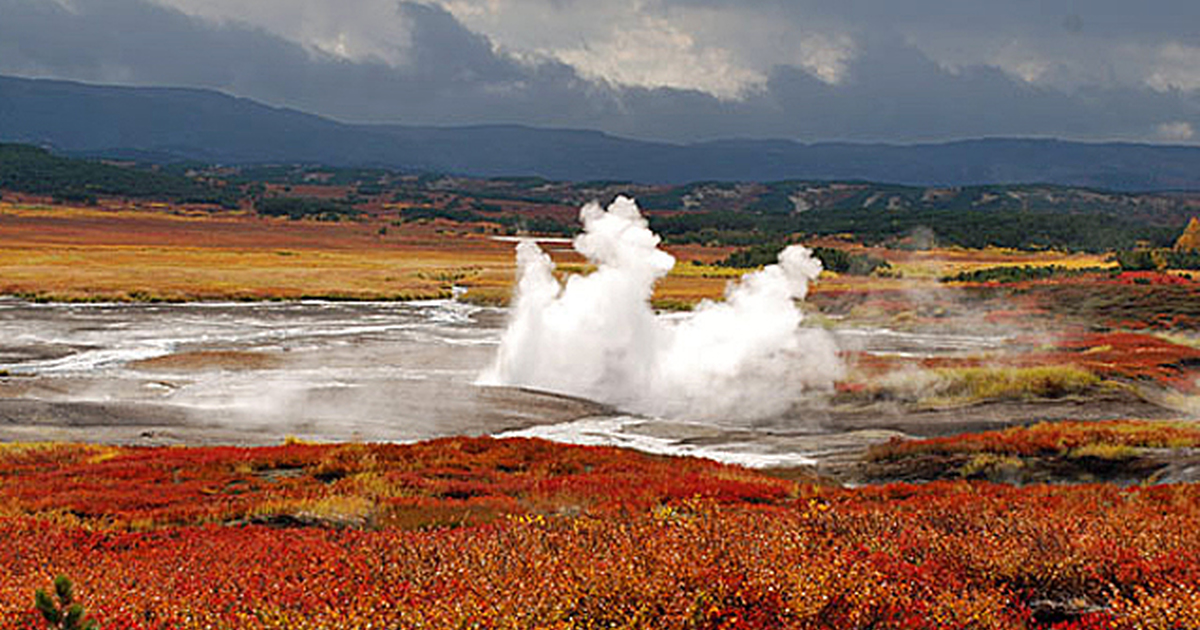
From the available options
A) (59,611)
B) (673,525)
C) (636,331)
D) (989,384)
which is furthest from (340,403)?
(59,611)

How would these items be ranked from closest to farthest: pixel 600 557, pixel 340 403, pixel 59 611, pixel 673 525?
pixel 59 611
pixel 600 557
pixel 673 525
pixel 340 403

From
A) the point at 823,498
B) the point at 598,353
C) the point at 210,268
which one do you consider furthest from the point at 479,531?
the point at 210,268

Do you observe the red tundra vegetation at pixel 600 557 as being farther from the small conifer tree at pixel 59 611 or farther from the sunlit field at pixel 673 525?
the small conifer tree at pixel 59 611

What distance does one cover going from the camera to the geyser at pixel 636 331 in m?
43.8

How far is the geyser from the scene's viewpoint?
43.8m

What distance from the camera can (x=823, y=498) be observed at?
16766mm

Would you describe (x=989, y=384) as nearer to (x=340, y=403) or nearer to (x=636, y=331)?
(x=636, y=331)

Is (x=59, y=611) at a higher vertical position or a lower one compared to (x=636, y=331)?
higher

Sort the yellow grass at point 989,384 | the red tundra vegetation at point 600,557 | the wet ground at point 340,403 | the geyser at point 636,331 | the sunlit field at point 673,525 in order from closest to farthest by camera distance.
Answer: the red tundra vegetation at point 600,557 → the sunlit field at point 673,525 → the wet ground at point 340,403 → the yellow grass at point 989,384 → the geyser at point 636,331

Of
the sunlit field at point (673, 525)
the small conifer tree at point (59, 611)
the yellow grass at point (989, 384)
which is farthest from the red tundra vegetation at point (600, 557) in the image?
the yellow grass at point (989, 384)

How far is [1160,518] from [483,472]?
559 inches

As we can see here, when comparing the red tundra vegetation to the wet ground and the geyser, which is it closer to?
the wet ground

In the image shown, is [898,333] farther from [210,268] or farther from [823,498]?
[210,268]

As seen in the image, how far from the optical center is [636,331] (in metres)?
44.6
